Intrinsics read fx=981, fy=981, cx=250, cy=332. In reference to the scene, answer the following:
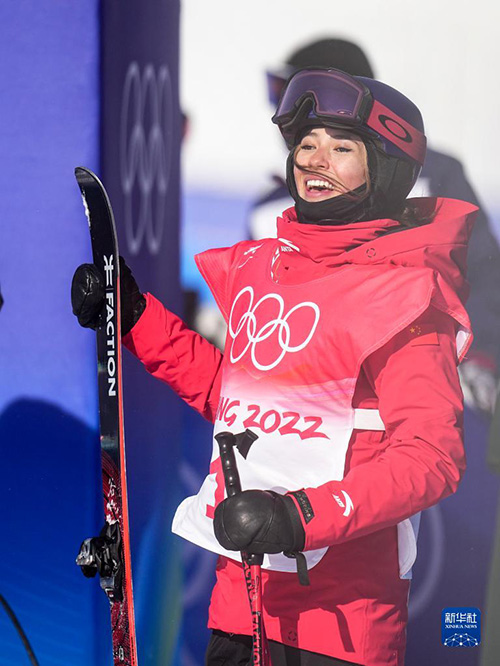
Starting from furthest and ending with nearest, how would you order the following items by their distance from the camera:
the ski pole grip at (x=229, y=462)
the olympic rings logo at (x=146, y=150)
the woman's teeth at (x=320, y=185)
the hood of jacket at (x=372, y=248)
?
1. the olympic rings logo at (x=146, y=150)
2. the woman's teeth at (x=320, y=185)
3. the hood of jacket at (x=372, y=248)
4. the ski pole grip at (x=229, y=462)

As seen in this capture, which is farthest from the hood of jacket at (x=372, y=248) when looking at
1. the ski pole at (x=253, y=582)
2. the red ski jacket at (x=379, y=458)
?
the ski pole at (x=253, y=582)

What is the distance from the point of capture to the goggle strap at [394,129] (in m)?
2.30

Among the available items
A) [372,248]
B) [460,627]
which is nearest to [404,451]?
[372,248]

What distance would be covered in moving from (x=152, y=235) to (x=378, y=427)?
97 cm

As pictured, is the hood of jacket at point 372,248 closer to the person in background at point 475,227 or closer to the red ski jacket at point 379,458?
the red ski jacket at point 379,458

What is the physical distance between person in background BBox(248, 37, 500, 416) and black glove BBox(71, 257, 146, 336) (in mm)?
523

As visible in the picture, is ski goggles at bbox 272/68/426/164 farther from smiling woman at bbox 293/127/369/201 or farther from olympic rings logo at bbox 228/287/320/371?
olympic rings logo at bbox 228/287/320/371

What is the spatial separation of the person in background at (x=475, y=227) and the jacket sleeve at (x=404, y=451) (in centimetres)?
70

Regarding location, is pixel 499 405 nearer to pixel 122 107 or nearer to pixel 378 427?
pixel 378 427

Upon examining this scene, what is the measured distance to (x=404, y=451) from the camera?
2.04 meters

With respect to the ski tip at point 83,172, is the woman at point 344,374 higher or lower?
lower

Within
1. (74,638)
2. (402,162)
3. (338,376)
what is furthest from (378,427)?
(74,638)

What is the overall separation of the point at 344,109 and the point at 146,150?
0.73 m

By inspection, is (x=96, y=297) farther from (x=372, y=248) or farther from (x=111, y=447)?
(x=372, y=248)
